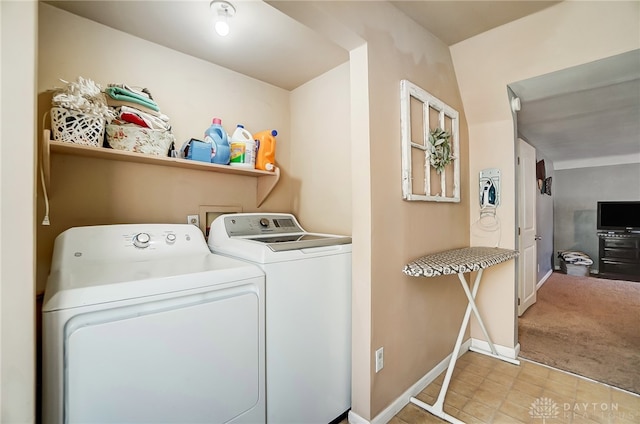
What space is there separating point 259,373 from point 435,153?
1.66m

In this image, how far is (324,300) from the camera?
148cm

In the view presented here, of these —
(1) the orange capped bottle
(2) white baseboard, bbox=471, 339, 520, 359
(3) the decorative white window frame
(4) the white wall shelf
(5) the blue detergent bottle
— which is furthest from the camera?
(2) white baseboard, bbox=471, 339, 520, 359

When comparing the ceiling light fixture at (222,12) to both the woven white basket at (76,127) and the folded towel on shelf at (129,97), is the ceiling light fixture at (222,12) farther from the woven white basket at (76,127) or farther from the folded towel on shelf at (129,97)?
the woven white basket at (76,127)

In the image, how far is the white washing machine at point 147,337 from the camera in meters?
0.81

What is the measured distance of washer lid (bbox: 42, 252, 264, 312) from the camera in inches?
33.1

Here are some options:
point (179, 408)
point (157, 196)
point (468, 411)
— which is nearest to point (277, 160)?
point (157, 196)

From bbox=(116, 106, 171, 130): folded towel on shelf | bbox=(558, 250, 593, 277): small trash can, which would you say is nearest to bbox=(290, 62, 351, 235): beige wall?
bbox=(116, 106, 171, 130): folded towel on shelf

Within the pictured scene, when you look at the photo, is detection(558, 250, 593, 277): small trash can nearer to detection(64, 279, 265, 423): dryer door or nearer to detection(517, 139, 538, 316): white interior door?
detection(517, 139, 538, 316): white interior door

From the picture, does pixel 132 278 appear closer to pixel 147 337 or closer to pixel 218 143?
pixel 147 337

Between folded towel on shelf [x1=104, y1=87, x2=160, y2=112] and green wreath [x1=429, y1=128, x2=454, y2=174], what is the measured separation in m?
1.75

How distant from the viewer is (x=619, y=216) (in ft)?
16.5

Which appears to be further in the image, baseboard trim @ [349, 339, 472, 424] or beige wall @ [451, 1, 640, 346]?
beige wall @ [451, 1, 640, 346]

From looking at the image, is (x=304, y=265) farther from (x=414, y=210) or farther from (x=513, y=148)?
(x=513, y=148)

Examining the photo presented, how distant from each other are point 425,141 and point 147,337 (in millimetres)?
1792
